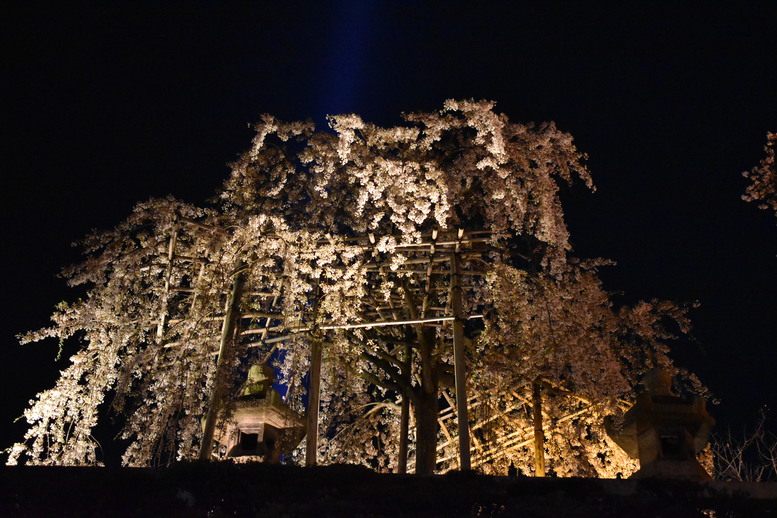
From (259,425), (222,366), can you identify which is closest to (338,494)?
(259,425)

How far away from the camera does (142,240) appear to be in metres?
14.9

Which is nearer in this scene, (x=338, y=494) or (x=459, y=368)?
(x=338, y=494)

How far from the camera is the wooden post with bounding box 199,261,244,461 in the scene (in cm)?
1194

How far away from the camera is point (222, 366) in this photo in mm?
12805

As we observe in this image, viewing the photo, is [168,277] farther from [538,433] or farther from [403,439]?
[538,433]

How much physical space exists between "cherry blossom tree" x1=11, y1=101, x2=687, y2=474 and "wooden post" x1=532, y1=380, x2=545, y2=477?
0.31 meters

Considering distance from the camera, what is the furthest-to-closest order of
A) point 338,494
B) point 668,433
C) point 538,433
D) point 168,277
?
point 538,433
point 168,277
point 668,433
point 338,494

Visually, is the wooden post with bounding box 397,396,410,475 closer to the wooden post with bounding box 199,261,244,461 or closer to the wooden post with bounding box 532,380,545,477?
the wooden post with bounding box 532,380,545,477

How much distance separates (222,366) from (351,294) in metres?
3.73

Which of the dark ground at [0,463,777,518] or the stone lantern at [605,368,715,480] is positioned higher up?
the stone lantern at [605,368,715,480]

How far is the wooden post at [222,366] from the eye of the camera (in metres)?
11.9

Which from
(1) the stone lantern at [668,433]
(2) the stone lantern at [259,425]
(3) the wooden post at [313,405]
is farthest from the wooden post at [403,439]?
(1) the stone lantern at [668,433]

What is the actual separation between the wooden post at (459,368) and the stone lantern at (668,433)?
2966mm

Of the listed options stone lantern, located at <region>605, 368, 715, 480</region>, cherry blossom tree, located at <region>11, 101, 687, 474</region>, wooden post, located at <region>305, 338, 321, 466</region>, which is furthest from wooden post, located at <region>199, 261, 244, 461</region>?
stone lantern, located at <region>605, 368, 715, 480</region>
